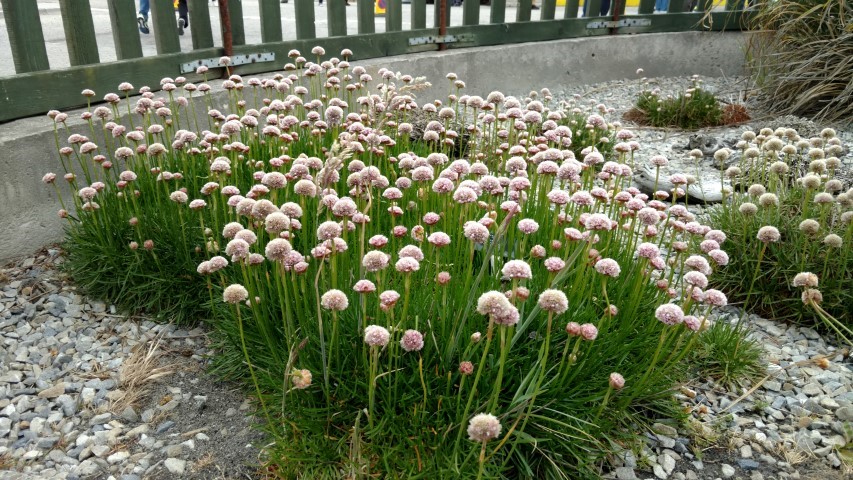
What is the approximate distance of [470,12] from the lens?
789cm

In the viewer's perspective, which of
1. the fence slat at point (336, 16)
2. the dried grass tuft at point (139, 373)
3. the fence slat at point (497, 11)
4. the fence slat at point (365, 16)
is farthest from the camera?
the fence slat at point (497, 11)

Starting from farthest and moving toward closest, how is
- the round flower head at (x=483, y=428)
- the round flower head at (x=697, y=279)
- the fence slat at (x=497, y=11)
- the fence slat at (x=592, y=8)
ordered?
1. the fence slat at (x=592, y=8)
2. the fence slat at (x=497, y=11)
3. the round flower head at (x=697, y=279)
4. the round flower head at (x=483, y=428)

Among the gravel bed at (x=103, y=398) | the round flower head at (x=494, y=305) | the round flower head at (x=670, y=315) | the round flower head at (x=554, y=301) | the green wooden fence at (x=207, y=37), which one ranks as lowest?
the gravel bed at (x=103, y=398)

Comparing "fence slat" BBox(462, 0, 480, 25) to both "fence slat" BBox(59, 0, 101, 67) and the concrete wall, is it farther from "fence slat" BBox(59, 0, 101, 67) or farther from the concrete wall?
"fence slat" BBox(59, 0, 101, 67)

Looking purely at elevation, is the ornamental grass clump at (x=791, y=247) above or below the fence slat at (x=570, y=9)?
below

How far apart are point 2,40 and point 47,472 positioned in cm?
815

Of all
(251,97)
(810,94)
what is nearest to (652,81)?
(810,94)

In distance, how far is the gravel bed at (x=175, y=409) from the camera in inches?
95.3

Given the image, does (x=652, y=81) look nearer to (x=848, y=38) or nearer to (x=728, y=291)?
(x=848, y=38)

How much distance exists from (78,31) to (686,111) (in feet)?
19.8

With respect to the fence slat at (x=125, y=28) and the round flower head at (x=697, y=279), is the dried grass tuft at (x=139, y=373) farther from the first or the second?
the fence slat at (x=125, y=28)

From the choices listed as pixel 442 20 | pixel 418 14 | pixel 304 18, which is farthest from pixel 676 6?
pixel 304 18

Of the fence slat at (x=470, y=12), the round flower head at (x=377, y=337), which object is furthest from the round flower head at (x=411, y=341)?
the fence slat at (x=470, y=12)

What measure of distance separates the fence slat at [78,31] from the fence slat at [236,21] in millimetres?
1354
